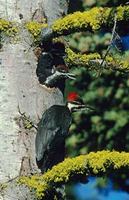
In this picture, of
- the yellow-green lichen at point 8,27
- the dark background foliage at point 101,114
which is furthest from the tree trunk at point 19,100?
the dark background foliage at point 101,114

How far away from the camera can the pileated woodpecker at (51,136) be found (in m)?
1.86

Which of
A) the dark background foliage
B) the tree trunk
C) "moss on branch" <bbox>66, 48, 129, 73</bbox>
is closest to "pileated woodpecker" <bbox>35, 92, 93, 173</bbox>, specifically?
the tree trunk

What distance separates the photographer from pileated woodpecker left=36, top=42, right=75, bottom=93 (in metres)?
1.96

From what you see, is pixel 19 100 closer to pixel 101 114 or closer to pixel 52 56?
pixel 52 56

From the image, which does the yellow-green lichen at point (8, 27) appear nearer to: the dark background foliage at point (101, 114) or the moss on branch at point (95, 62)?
the moss on branch at point (95, 62)

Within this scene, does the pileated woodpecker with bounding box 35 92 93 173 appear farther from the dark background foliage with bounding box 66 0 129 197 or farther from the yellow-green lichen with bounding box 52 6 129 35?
the dark background foliage with bounding box 66 0 129 197

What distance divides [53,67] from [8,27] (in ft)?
0.56

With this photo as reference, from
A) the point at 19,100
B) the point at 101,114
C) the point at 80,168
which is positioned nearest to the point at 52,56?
the point at 19,100

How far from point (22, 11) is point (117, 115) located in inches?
120

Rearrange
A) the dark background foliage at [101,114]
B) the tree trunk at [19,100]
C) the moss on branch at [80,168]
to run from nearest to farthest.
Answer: the moss on branch at [80,168] → the tree trunk at [19,100] → the dark background foliage at [101,114]

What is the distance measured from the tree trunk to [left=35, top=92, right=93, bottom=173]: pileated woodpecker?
20mm

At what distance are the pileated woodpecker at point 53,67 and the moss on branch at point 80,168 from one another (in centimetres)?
26

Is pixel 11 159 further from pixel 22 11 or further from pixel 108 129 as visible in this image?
pixel 108 129

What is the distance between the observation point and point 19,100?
188 cm
